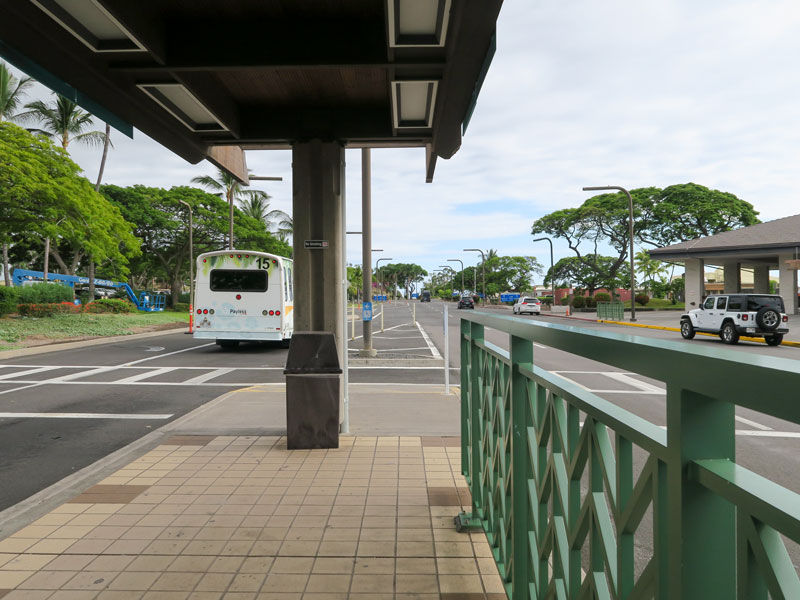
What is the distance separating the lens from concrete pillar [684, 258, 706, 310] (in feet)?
123

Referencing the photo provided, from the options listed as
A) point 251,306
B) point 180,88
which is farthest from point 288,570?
point 251,306

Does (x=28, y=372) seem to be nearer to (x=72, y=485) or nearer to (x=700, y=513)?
(x=72, y=485)

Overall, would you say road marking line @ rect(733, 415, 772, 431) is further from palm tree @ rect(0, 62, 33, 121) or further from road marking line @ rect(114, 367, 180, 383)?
palm tree @ rect(0, 62, 33, 121)

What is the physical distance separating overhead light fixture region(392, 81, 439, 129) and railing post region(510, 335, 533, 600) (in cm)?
284

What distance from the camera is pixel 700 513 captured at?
1.05m

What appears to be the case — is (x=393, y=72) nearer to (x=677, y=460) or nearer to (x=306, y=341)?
(x=306, y=341)

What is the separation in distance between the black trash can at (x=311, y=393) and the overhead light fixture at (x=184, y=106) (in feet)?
7.87

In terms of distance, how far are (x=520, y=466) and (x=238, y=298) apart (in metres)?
15.9

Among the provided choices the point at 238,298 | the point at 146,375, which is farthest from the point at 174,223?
the point at 146,375

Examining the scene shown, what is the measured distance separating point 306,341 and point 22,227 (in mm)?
21919

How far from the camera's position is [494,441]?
3.15 metres

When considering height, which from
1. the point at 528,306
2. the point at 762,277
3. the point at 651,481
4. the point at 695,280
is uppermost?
the point at 762,277

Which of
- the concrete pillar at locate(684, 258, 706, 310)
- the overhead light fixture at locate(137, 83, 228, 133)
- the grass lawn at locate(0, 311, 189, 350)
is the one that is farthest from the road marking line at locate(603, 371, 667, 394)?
the concrete pillar at locate(684, 258, 706, 310)

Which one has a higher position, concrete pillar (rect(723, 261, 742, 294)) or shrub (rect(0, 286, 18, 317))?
concrete pillar (rect(723, 261, 742, 294))
